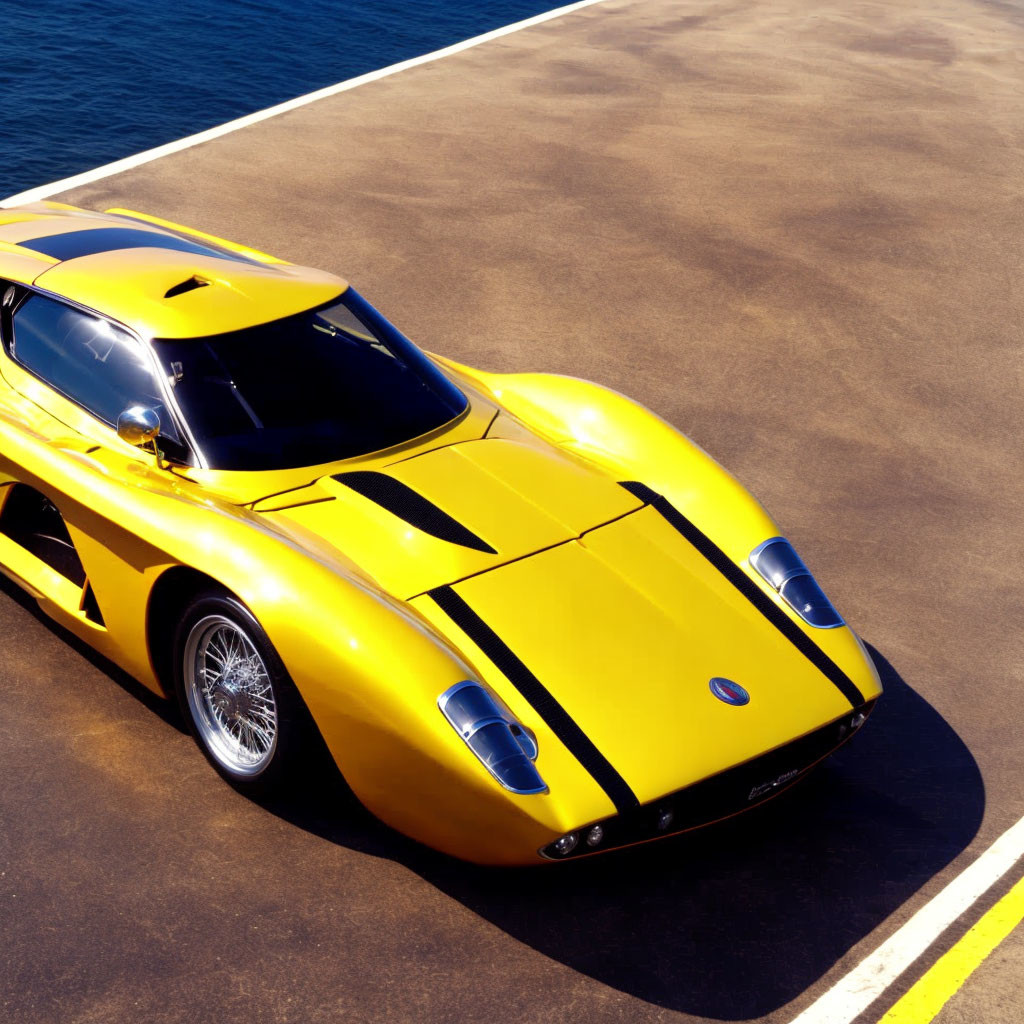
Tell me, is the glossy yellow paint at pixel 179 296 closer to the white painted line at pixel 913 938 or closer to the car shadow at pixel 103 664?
the car shadow at pixel 103 664

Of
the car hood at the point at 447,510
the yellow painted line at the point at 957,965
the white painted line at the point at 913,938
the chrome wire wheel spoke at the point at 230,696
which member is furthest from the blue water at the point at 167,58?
the yellow painted line at the point at 957,965

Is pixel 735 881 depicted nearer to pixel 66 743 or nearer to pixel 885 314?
pixel 66 743

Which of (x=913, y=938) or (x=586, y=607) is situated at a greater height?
(x=586, y=607)

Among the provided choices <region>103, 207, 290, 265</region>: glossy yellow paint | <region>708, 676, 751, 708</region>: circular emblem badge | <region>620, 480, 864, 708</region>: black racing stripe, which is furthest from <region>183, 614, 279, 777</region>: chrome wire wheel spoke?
<region>103, 207, 290, 265</region>: glossy yellow paint

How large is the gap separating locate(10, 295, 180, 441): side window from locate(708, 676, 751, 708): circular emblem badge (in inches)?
81.8

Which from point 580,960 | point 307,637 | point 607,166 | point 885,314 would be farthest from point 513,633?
point 607,166

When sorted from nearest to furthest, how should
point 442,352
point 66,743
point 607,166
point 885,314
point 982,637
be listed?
point 66,743, point 982,637, point 442,352, point 885,314, point 607,166

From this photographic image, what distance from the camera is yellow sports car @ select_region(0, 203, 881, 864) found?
3676 mm

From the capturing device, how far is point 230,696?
413cm

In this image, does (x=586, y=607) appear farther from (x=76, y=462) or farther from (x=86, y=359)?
(x=86, y=359)

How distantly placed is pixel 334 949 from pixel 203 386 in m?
2.06

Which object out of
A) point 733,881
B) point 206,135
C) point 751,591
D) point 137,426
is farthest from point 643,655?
point 206,135

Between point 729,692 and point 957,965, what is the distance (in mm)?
1018

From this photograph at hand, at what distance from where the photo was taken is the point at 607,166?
37.7 ft
